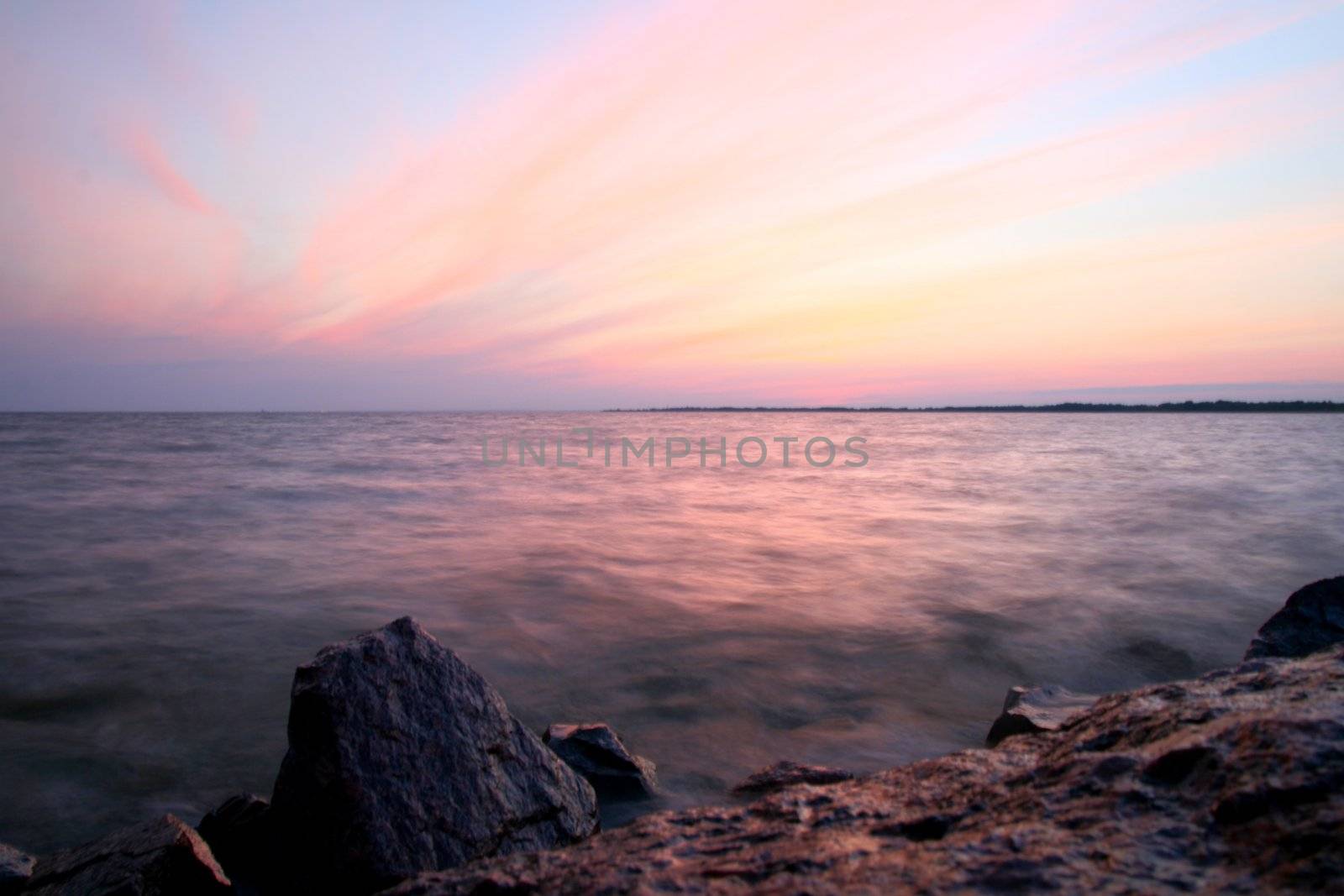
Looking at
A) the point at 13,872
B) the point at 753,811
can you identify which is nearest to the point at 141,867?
the point at 13,872

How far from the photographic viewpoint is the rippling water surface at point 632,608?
3.72m

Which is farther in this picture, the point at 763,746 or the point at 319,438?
the point at 319,438

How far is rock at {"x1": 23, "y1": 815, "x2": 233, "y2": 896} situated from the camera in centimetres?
207

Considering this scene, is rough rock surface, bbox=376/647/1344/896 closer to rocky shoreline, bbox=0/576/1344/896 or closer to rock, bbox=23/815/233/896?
rocky shoreline, bbox=0/576/1344/896

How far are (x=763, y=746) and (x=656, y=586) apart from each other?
344 cm

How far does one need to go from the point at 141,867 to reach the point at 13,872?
0.61 m

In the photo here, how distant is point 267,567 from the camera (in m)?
7.70

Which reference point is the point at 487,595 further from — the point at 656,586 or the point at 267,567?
the point at 267,567

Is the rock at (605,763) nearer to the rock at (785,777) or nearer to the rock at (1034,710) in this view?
the rock at (785,777)

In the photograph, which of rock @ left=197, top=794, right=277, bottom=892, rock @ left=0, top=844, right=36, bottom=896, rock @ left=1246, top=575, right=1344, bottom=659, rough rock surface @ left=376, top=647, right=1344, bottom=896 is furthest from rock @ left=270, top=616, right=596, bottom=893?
rock @ left=1246, top=575, right=1344, bottom=659

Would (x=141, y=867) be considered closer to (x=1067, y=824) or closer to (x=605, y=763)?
(x=605, y=763)

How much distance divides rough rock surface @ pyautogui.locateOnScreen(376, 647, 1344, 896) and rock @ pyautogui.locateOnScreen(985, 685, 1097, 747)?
55.2 inches

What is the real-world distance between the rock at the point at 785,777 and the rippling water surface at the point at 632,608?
253mm

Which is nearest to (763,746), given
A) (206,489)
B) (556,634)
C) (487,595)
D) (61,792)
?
(556,634)
